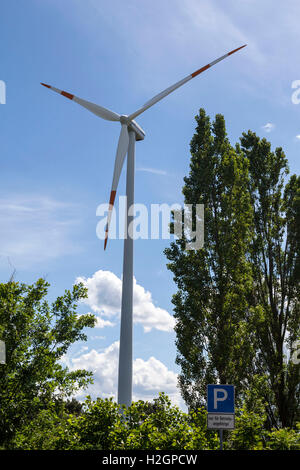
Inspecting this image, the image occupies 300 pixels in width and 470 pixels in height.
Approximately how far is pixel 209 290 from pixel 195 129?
9506 mm

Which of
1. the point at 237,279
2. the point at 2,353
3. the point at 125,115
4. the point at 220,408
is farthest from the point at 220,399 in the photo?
the point at 125,115

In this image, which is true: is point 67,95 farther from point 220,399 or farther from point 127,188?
point 220,399

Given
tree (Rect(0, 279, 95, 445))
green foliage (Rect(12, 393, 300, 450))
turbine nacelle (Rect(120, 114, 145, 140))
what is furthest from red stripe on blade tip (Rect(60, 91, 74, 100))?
green foliage (Rect(12, 393, 300, 450))

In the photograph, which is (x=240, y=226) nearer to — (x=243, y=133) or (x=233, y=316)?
(x=233, y=316)

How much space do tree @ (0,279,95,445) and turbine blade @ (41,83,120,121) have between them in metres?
10.6

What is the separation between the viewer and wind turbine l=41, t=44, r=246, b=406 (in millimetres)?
15109

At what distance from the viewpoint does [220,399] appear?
909 cm

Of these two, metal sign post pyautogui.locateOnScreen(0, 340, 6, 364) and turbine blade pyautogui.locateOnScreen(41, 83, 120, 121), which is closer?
metal sign post pyautogui.locateOnScreen(0, 340, 6, 364)

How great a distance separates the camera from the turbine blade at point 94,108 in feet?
67.1

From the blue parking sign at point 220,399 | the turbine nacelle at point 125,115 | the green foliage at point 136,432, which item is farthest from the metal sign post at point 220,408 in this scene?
the turbine nacelle at point 125,115

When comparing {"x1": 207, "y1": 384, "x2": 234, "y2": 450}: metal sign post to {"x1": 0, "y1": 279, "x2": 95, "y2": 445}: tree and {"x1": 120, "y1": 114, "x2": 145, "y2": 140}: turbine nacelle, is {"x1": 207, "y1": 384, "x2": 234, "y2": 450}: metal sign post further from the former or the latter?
{"x1": 120, "y1": 114, "x2": 145, "y2": 140}: turbine nacelle

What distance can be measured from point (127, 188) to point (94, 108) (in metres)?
5.19
